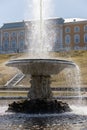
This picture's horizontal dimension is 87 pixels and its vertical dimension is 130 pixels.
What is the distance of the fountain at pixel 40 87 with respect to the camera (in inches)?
645

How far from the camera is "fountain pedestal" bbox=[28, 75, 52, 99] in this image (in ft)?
56.7

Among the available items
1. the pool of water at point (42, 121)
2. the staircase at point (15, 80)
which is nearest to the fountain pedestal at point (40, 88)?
the pool of water at point (42, 121)

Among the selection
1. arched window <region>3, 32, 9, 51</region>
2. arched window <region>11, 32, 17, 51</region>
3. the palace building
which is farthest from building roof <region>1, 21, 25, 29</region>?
arched window <region>11, 32, 17, 51</region>

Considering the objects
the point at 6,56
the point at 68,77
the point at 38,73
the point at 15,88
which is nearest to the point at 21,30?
the point at 6,56

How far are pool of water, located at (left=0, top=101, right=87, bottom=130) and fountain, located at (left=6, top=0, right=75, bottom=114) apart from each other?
0.73 m

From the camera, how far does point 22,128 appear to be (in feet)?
39.3

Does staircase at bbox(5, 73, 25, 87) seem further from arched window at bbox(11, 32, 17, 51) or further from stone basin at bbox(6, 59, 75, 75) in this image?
arched window at bbox(11, 32, 17, 51)

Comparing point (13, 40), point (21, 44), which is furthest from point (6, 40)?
point (21, 44)

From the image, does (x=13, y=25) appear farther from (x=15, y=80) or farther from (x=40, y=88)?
(x=40, y=88)

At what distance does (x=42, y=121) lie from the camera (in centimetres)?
1359

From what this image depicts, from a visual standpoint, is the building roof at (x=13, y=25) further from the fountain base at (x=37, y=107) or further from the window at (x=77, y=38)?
the fountain base at (x=37, y=107)

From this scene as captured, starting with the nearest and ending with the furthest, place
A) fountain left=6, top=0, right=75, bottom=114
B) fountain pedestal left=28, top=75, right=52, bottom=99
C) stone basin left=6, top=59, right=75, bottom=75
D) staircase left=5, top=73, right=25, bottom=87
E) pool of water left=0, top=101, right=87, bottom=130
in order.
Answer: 1. pool of water left=0, top=101, right=87, bottom=130
2. fountain left=6, top=0, right=75, bottom=114
3. stone basin left=6, top=59, right=75, bottom=75
4. fountain pedestal left=28, top=75, right=52, bottom=99
5. staircase left=5, top=73, right=25, bottom=87

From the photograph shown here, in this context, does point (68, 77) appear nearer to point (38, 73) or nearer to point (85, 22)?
point (38, 73)

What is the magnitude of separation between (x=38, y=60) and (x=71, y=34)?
7671 centimetres
